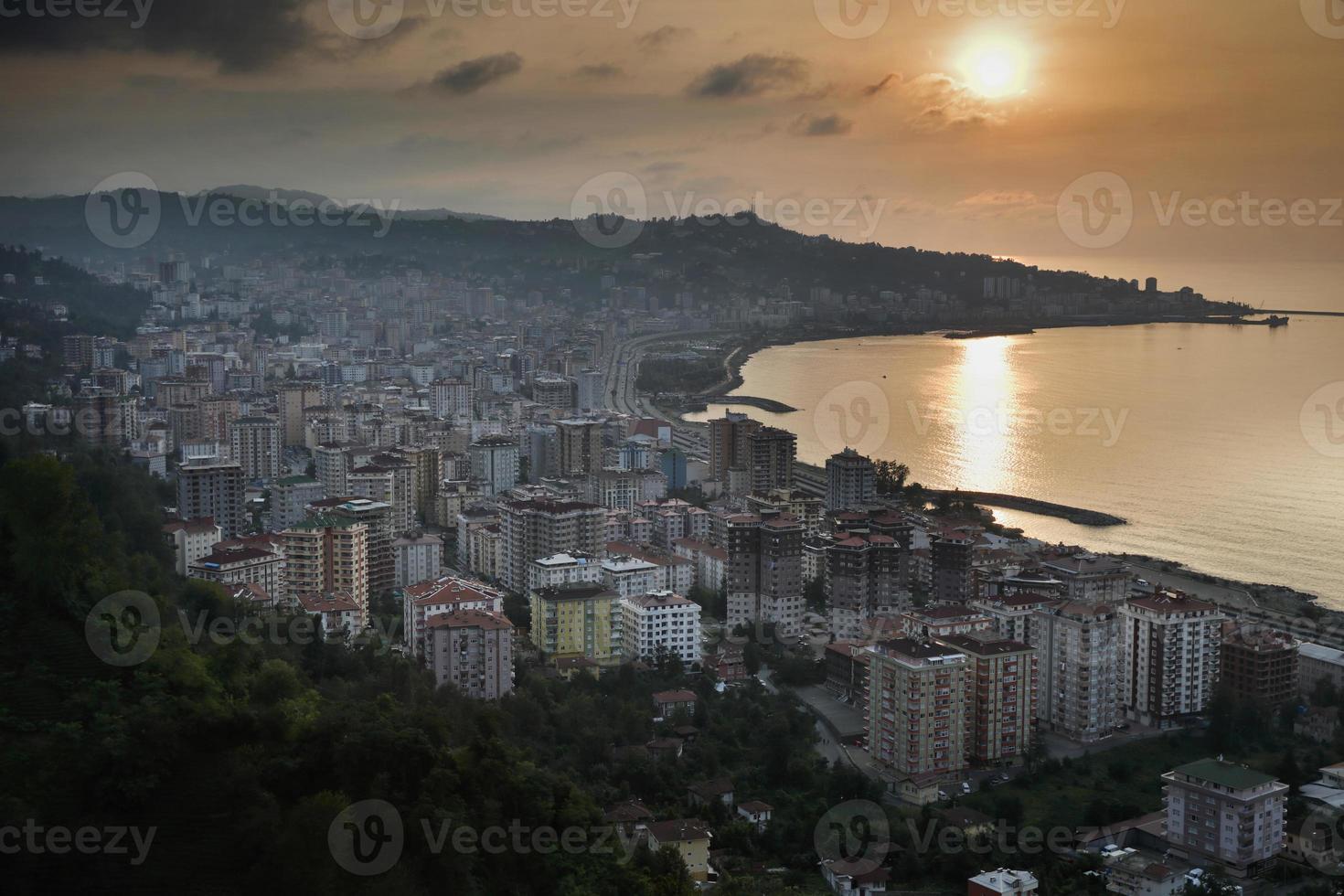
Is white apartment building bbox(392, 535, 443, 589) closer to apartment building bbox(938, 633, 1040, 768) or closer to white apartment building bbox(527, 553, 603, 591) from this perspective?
white apartment building bbox(527, 553, 603, 591)

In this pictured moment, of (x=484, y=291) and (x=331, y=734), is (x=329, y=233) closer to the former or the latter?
(x=484, y=291)

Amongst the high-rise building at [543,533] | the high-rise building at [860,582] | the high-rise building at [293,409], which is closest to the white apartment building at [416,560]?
the high-rise building at [543,533]

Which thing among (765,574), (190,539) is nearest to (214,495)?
(190,539)

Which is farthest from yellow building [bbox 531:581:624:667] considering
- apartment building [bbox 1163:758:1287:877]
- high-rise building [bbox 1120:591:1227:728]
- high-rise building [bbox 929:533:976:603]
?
apartment building [bbox 1163:758:1287:877]

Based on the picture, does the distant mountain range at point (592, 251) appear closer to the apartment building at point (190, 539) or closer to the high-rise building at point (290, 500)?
the high-rise building at point (290, 500)

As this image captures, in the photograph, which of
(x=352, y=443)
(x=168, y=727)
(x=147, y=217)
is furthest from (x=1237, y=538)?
(x=147, y=217)
